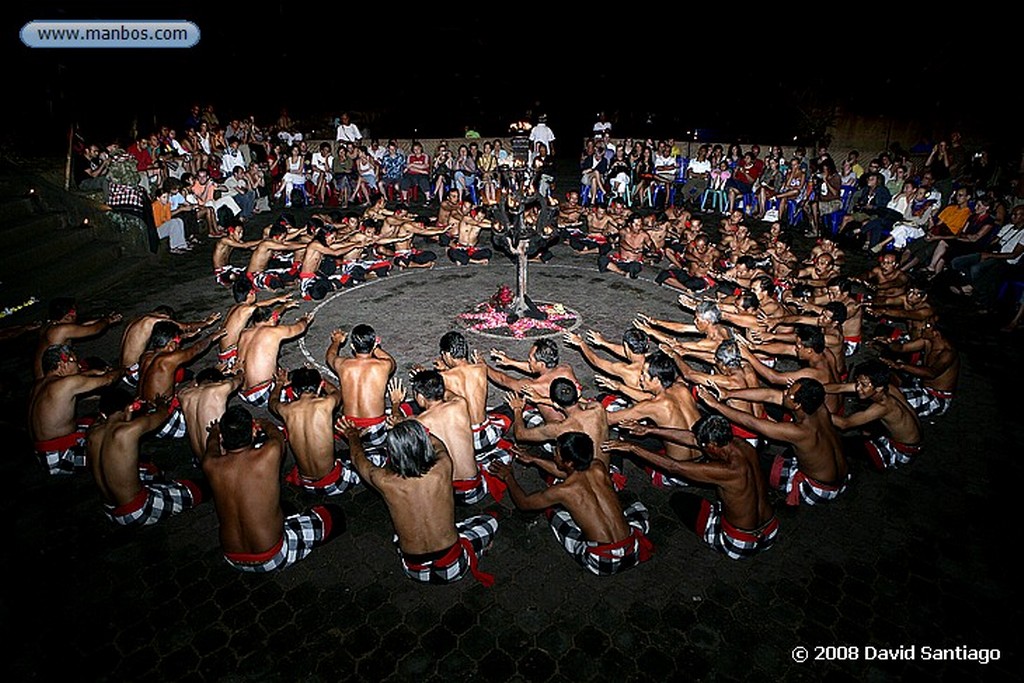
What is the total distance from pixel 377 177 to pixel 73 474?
15.7 metres

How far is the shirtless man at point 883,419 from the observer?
626cm

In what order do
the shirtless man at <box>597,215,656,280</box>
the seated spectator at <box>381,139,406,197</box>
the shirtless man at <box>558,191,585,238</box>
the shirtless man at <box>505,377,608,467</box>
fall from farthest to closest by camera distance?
1. the seated spectator at <box>381,139,406,197</box>
2. the shirtless man at <box>558,191,585,238</box>
3. the shirtless man at <box>597,215,656,280</box>
4. the shirtless man at <box>505,377,608,467</box>

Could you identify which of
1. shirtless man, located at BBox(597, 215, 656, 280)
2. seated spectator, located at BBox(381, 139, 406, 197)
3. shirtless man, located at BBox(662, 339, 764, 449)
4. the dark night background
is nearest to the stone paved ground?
shirtless man, located at BBox(662, 339, 764, 449)

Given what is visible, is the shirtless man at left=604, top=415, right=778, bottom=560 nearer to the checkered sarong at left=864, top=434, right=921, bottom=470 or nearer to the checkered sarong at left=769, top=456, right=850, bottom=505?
the checkered sarong at left=769, top=456, right=850, bottom=505

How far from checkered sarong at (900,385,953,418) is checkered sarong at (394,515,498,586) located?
19.9 ft

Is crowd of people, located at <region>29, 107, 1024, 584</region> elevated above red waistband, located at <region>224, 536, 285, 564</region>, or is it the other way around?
crowd of people, located at <region>29, 107, 1024, 584</region>

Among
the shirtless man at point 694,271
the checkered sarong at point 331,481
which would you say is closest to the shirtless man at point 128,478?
the checkered sarong at point 331,481

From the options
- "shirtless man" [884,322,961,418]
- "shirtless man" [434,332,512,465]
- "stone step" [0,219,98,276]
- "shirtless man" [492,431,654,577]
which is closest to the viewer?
"shirtless man" [492,431,654,577]

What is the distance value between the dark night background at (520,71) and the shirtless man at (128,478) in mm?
16448

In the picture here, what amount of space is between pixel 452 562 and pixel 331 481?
1821 mm

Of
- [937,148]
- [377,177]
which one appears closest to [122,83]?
[377,177]

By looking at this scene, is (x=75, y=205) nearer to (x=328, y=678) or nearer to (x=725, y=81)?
(x=328, y=678)

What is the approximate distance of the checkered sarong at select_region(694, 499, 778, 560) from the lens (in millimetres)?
5340

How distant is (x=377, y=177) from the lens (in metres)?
20.5
